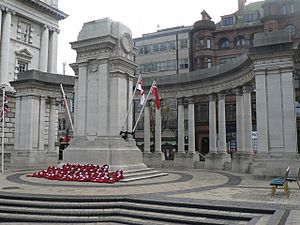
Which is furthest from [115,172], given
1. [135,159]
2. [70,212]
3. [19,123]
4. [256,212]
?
[19,123]

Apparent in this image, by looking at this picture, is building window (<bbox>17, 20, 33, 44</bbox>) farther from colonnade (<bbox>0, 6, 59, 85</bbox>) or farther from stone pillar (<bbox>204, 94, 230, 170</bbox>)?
stone pillar (<bbox>204, 94, 230, 170</bbox>)

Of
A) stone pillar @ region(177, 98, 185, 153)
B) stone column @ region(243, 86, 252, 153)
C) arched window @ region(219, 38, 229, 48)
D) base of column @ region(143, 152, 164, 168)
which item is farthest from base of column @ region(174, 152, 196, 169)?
arched window @ region(219, 38, 229, 48)

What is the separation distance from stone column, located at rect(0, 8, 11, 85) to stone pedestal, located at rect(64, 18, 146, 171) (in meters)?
23.8

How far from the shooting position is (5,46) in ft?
142

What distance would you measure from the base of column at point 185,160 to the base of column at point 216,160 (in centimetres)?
181

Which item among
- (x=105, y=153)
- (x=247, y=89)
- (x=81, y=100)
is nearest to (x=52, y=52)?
(x=81, y=100)

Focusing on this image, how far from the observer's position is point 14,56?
150ft

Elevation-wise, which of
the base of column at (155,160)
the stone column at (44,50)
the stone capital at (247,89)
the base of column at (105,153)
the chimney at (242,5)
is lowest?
Result: the base of column at (155,160)

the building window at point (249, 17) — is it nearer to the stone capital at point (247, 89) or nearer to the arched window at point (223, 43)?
the arched window at point (223, 43)

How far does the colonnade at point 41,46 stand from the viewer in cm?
4338

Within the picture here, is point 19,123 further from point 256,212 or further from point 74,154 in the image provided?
point 256,212

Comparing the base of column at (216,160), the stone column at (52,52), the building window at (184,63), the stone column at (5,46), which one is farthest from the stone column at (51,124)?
the building window at (184,63)

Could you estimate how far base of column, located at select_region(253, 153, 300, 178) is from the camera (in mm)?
20494

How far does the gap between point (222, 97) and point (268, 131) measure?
10.5m
